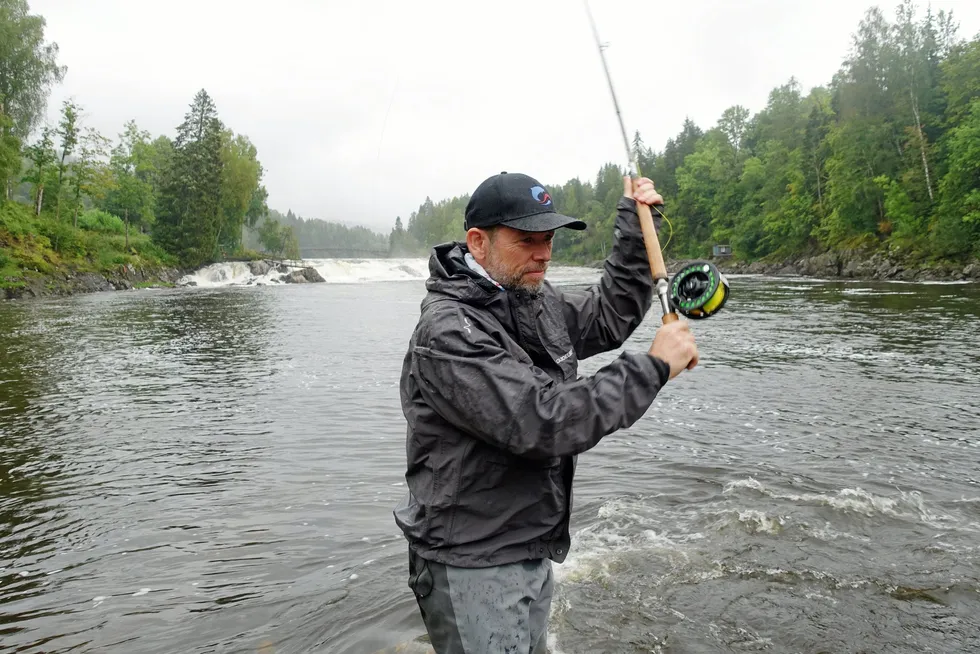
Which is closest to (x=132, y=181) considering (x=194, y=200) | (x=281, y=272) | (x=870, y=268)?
(x=194, y=200)

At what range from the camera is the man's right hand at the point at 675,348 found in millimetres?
2385

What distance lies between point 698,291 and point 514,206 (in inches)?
38.1

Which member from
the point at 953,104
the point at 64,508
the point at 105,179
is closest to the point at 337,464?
the point at 64,508

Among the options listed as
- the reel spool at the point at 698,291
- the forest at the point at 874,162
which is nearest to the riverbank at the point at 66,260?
the forest at the point at 874,162

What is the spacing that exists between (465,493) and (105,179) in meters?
63.4

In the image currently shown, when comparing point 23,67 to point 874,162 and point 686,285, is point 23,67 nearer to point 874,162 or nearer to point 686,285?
point 686,285

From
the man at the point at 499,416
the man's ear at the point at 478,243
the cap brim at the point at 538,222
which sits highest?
the cap brim at the point at 538,222

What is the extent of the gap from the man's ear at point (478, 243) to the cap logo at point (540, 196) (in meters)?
0.23

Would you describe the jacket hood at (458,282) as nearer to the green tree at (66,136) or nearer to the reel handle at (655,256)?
the reel handle at (655,256)

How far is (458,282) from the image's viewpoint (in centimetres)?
253

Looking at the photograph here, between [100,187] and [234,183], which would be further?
[234,183]

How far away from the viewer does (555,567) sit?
17.3 ft

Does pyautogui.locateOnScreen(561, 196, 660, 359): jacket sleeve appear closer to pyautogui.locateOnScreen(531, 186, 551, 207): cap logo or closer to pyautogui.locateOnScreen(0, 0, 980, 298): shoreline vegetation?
pyautogui.locateOnScreen(531, 186, 551, 207): cap logo

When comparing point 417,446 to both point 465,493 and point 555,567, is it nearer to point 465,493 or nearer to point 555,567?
point 465,493
